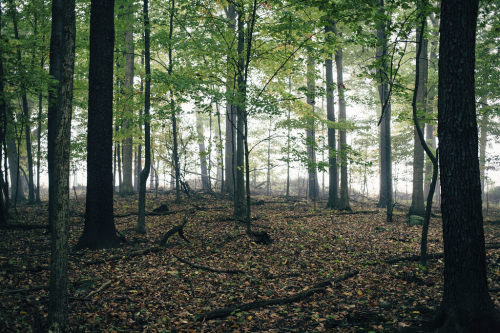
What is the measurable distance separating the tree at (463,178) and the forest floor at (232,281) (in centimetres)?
70

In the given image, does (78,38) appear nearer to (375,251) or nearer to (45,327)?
(45,327)

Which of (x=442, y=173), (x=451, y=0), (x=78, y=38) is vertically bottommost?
(x=442, y=173)

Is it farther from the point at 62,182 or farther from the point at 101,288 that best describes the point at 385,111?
the point at 62,182

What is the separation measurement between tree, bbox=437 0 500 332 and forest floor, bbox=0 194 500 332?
2.31ft

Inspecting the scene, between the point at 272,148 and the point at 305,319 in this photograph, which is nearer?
the point at 305,319

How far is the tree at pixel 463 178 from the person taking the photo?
3607 millimetres

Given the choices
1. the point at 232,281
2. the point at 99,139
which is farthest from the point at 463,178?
the point at 99,139

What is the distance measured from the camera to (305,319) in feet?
15.6

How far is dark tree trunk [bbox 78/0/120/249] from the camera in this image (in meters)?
7.62

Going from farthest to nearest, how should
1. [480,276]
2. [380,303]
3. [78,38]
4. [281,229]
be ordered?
[78,38] < [281,229] < [380,303] < [480,276]

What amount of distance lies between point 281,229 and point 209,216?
10.4ft

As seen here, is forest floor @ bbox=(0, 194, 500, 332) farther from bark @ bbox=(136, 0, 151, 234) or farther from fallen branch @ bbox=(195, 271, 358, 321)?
bark @ bbox=(136, 0, 151, 234)

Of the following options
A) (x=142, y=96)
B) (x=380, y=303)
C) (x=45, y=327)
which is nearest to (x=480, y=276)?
(x=380, y=303)

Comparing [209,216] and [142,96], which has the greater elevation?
[142,96]
